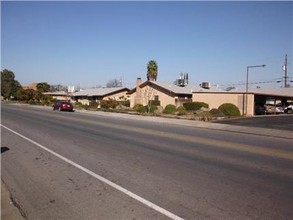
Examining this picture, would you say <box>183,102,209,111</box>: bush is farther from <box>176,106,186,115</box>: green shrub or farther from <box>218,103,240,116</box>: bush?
<box>218,103,240,116</box>: bush

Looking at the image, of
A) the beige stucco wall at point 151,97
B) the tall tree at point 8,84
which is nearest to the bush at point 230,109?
the beige stucco wall at point 151,97

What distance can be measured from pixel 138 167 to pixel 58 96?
102866 mm

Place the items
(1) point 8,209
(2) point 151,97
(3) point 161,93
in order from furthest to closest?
(2) point 151,97 < (3) point 161,93 < (1) point 8,209

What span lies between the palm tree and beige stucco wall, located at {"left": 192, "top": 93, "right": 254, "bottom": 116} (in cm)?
2979

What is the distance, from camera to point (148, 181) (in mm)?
7941

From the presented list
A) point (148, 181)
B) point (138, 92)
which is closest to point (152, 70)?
point (138, 92)

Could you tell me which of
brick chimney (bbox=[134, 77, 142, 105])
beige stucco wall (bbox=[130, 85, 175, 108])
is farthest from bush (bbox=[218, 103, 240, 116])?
brick chimney (bbox=[134, 77, 142, 105])

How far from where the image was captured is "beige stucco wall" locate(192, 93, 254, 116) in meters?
40.6

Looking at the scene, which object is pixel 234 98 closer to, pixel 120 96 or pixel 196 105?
pixel 196 105

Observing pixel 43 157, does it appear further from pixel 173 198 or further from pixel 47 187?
pixel 173 198

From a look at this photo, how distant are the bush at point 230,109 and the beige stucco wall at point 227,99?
149 cm

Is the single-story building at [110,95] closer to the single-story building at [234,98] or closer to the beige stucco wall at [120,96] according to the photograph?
the beige stucco wall at [120,96]

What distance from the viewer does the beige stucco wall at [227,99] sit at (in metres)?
40.6

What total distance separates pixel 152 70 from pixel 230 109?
38.7m
